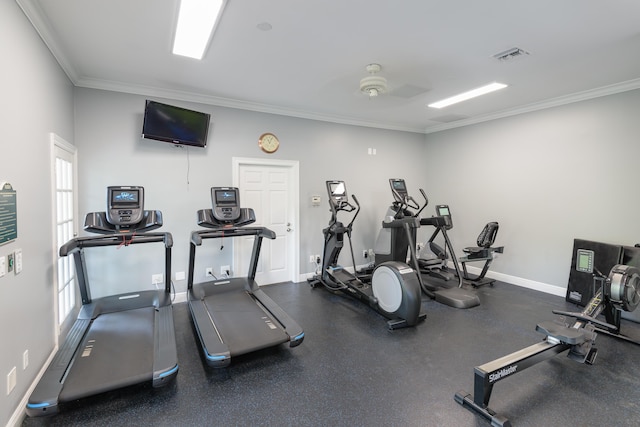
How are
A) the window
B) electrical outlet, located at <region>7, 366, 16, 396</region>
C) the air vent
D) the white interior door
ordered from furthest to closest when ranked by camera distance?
the white interior door
the air vent
the window
electrical outlet, located at <region>7, 366, 16, 396</region>

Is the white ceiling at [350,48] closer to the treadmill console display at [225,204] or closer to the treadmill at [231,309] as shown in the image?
the treadmill console display at [225,204]

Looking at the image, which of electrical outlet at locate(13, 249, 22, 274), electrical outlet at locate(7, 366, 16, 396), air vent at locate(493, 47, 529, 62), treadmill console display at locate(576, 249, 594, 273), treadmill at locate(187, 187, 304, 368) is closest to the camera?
electrical outlet at locate(7, 366, 16, 396)

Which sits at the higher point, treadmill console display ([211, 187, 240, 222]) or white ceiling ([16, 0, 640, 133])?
white ceiling ([16, 0, 640, 133])

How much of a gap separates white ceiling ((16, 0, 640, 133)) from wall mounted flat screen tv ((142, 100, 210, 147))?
32 cm

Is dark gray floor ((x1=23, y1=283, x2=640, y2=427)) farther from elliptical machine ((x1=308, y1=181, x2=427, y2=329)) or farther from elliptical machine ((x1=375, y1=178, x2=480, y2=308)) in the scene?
elliptical machine ((x1=375, y1=178, x2=480, y2=308))

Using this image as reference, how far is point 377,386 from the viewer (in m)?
2.43

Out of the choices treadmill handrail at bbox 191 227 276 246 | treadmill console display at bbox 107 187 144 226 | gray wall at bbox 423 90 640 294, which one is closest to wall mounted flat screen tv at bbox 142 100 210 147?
treadmill console display at bbox 107 187 144 226

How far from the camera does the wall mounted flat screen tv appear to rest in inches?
145

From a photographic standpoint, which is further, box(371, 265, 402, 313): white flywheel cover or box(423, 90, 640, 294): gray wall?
box(423, 90, 640, 294): gray wall

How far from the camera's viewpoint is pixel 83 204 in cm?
359

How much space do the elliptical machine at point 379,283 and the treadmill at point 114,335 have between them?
2326mm

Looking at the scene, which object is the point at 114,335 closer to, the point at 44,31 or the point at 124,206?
the point at 124,206

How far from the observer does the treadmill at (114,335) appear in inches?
81.8

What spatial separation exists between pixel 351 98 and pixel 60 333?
4434 millimetres
